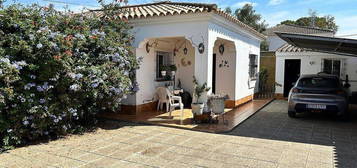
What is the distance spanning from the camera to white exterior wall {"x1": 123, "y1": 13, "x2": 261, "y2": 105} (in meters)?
7.70

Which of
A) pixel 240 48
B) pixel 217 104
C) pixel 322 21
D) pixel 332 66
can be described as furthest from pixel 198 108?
pixel 322 21

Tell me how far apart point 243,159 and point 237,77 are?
6.47m

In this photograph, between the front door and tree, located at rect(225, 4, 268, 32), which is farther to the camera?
tree, located at rect(225, 4, 268, 32)

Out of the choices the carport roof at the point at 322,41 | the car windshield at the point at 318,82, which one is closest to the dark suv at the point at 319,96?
the car windshield at the point at 318,82

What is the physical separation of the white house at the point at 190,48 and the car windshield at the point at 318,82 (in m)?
2.84

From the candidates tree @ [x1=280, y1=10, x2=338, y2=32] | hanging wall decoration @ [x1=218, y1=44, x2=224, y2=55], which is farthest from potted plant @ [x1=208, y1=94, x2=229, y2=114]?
tree @ [x1=280, y1=10, x2=338, y2=32]

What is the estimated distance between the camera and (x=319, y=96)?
8.02 m

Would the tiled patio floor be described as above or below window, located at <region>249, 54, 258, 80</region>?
below

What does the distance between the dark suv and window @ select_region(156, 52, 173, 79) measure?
5.05 metres

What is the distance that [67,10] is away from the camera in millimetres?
6941

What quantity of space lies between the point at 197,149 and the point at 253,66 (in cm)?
908

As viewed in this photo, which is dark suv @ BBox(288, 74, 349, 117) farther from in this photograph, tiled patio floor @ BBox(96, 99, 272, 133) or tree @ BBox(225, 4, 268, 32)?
tree @ BBox(225, 4, 268, 32)

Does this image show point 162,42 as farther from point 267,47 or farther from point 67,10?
point 267,47

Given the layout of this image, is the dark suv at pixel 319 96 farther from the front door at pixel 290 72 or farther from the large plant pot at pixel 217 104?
the front door at pixel 290 72
